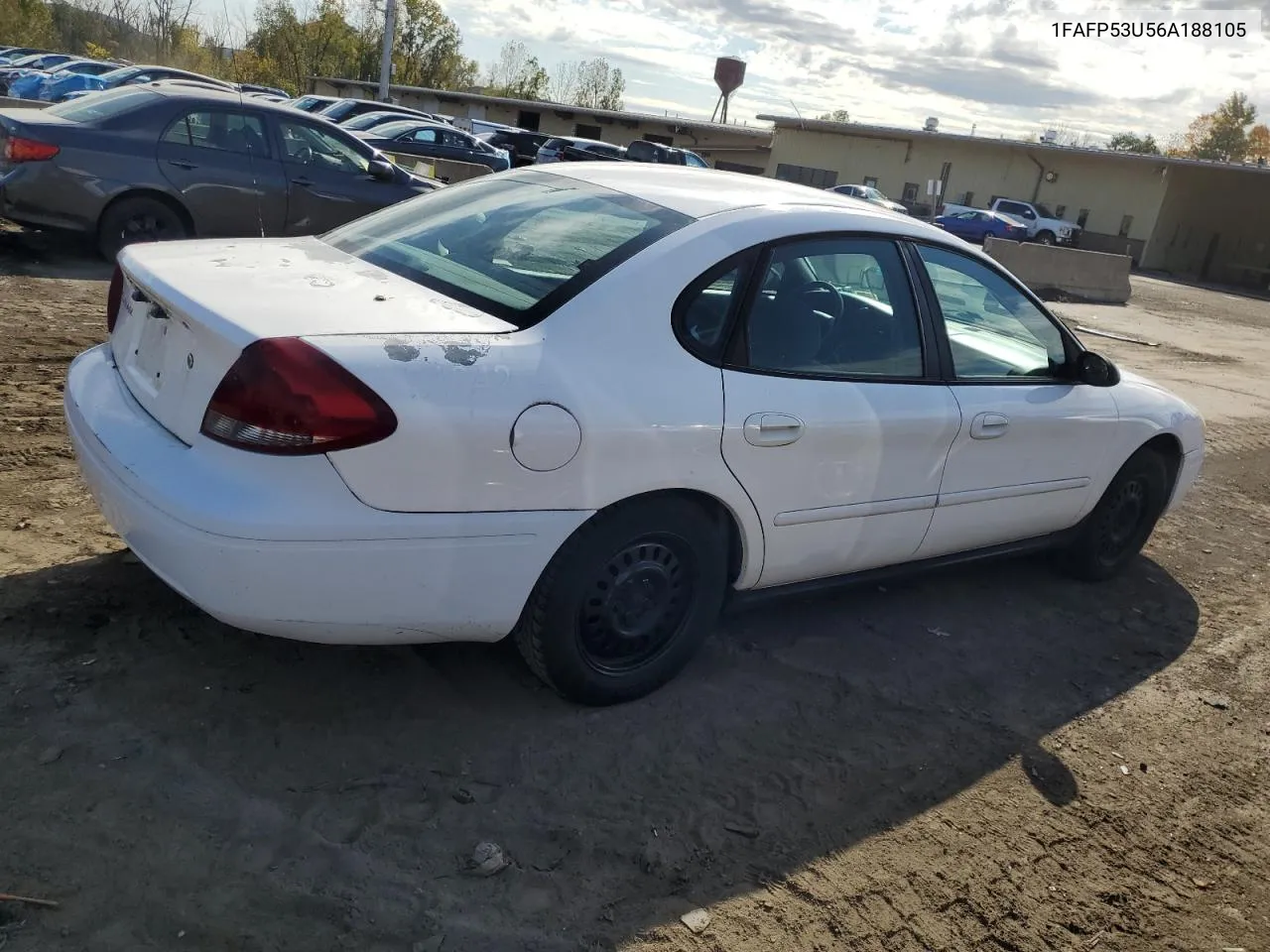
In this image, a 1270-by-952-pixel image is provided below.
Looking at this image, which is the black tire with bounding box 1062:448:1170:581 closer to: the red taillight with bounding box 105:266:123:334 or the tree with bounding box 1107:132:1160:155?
the red taillight with bounding box 105:266:123:334

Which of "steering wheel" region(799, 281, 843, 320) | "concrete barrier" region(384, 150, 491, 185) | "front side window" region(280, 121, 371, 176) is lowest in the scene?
"concrete barrier" region(384, 150, 491, 185)

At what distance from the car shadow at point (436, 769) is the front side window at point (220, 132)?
6309 millimetres

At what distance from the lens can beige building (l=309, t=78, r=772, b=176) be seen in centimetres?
5403

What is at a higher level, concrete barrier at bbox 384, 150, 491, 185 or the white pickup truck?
the white pickup truck

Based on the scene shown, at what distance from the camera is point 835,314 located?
3.78 m

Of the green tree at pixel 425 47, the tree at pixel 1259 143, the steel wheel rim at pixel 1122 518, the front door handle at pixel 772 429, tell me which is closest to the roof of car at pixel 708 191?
the front door handle at pixel 772 429

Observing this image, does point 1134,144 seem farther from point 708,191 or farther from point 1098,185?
point 708,191

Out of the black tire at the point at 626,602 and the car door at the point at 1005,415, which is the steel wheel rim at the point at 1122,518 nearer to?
the car door at the point at 1005,415

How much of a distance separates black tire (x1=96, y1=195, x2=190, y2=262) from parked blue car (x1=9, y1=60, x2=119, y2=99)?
1590 cm

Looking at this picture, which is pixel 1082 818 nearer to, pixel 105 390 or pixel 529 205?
pixel 529 205

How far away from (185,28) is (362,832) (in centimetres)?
6878

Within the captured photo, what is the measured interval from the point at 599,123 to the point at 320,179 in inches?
1927

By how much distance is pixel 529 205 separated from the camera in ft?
12.5

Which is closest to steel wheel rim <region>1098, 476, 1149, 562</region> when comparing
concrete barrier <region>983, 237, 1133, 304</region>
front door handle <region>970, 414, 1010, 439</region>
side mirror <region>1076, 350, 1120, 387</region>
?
side mirror <region>1076, 350, 1120, 387</region>
